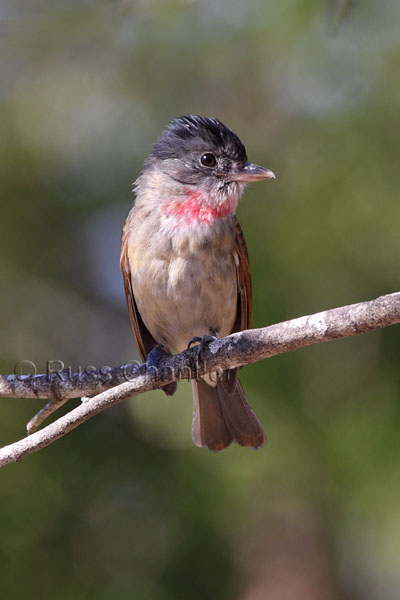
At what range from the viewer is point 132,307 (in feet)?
14.1

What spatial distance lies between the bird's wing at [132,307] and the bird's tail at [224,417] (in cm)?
44

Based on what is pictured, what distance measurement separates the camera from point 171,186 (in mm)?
4059

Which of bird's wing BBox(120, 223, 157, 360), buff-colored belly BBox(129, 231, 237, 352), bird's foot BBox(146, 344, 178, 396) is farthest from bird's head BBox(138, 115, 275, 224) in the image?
bird's foot BBox(146, 344, 178, 396)

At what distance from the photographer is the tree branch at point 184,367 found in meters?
2.30

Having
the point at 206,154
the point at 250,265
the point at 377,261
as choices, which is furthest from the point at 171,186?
the point at 377,261

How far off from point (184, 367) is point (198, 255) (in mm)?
885

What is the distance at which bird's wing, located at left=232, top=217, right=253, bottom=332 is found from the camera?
13.1 feet

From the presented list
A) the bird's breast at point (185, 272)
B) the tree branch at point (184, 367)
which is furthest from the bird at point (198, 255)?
the tree branch at point (184, 367)

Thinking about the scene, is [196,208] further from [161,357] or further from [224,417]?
[224,417]

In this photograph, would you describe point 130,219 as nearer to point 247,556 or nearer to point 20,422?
point 20,422

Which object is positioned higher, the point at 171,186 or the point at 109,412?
the point at 171,186

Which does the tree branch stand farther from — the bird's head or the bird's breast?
the bird's head

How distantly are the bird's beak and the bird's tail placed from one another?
3.45 feet

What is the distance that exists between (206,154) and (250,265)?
68 centimetres
